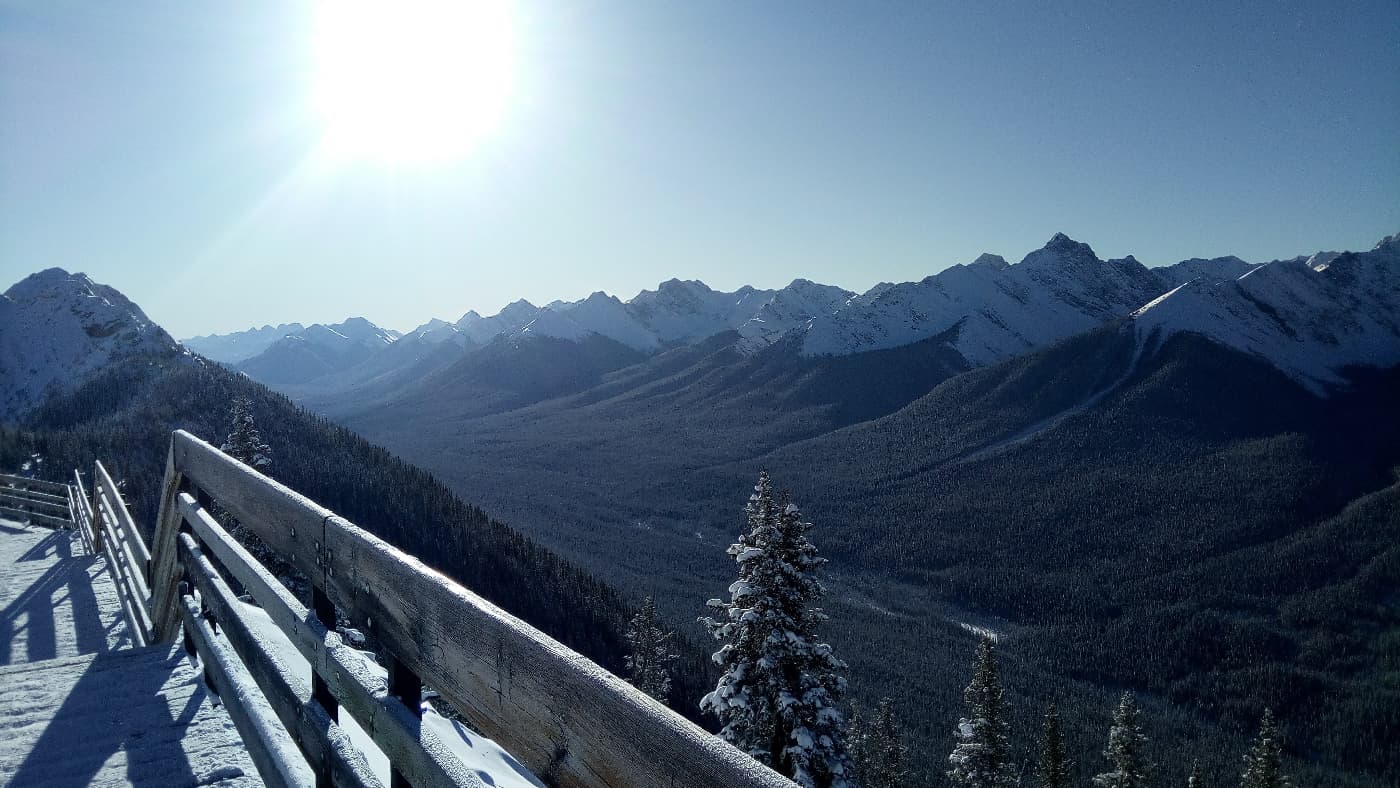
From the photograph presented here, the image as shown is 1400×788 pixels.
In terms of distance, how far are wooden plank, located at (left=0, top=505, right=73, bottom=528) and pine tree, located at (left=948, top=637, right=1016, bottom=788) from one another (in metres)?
27.6

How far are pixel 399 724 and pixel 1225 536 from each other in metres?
207

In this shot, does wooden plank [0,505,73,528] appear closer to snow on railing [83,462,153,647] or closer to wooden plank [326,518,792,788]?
snow on railing [83,462,153,647]

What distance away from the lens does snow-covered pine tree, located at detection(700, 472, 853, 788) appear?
14359mm

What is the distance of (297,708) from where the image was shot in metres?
2.48

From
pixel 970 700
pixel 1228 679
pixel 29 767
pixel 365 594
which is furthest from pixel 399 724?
pixel 1228 679

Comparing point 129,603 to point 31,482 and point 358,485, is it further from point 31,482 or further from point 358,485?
point 358,485

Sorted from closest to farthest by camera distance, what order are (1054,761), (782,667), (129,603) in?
(129,603)
(782,667)
(1054,761)

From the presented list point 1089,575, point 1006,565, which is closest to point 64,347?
point 1006,565

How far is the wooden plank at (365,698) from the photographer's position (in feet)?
5.44

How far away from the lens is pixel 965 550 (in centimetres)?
15412

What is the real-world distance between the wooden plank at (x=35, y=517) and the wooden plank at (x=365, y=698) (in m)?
16.7

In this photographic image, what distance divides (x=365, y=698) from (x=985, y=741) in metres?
29.3

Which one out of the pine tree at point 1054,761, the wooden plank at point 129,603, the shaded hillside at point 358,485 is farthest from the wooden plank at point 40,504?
the shaded hillside at point 358,485

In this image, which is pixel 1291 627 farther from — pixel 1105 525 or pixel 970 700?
pixel 970 700
